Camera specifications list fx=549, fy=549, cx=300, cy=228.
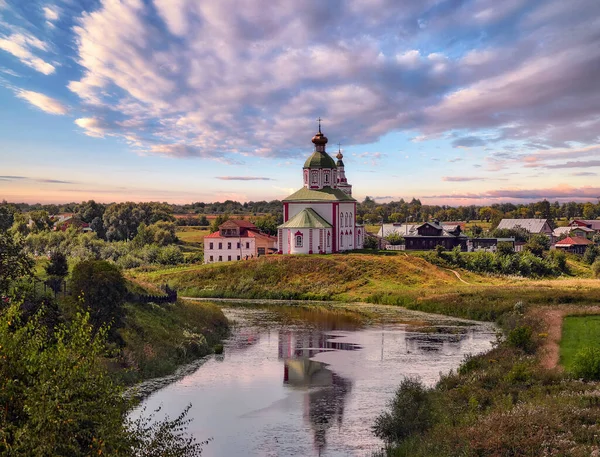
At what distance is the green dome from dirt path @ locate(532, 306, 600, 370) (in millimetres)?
43860

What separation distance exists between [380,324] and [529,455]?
27163mm

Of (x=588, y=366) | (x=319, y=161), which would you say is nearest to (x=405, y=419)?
(x=588, y=366)

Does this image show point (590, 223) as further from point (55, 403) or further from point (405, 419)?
point (55, 403)

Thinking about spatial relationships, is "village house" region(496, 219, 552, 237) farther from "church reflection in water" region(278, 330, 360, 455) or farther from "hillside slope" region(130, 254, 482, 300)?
"church reflection in water" region(278, 330, 360, 455)

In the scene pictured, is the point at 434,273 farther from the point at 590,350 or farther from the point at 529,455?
the point at 529,455

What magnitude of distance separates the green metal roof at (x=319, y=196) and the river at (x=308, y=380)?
33548 millimetres

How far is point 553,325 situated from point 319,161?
50.5 m

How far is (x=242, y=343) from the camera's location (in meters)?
34.2

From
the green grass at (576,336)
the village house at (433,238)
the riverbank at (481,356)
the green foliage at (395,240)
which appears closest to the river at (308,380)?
the riverbank at (481,356)

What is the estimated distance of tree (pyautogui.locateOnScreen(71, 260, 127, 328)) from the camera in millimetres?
23609

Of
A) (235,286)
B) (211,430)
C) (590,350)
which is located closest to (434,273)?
(235,286)

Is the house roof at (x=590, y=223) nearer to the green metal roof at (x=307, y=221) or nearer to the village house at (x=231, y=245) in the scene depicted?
the village house at (x=231, y=245)

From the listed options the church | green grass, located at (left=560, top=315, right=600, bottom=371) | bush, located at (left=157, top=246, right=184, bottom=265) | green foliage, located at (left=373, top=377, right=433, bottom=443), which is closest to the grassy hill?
the church

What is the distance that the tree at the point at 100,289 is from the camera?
23609mm
